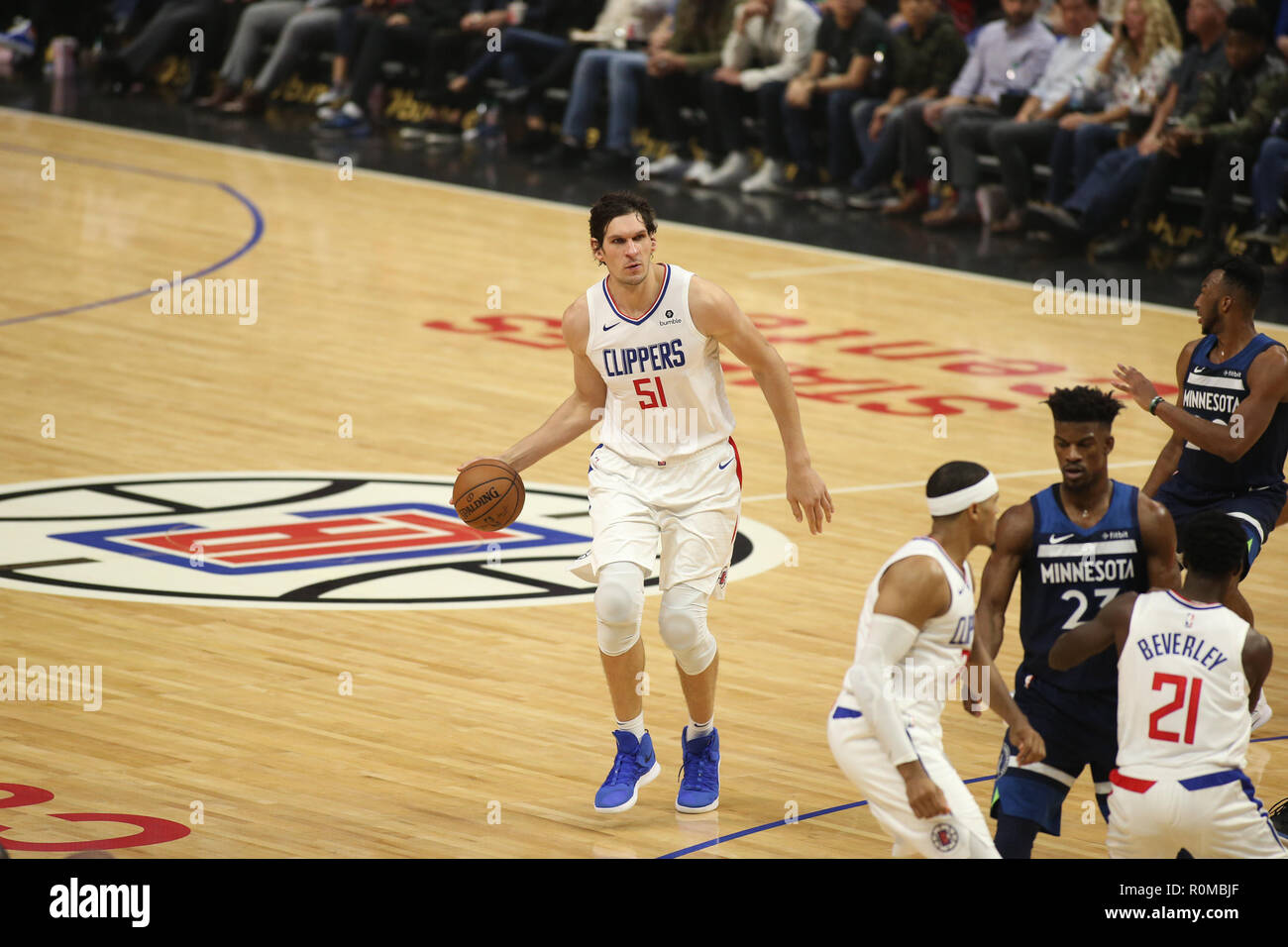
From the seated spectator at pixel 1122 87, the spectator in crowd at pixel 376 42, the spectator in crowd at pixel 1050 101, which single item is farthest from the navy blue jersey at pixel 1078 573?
the spectator in crowd at pixel 376 42

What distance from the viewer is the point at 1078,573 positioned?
17.5ft

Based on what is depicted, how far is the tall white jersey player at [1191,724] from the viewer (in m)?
4.82

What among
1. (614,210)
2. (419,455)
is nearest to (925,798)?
(614,210)

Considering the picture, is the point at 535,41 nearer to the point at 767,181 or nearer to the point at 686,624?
the point at 767,181

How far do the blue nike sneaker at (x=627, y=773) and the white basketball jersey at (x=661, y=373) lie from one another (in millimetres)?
857

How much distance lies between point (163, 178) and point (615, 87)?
4198 millimetres

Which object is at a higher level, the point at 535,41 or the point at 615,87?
the point at 535,41

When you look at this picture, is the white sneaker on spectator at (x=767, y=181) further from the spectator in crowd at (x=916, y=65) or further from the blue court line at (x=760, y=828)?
the blue court line at (x=760, y=828)

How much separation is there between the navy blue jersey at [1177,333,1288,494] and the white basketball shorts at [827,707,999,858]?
8.63 feet

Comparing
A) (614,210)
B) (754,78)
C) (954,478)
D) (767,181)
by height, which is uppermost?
(754,78)

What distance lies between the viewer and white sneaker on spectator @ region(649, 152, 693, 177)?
1936 cm

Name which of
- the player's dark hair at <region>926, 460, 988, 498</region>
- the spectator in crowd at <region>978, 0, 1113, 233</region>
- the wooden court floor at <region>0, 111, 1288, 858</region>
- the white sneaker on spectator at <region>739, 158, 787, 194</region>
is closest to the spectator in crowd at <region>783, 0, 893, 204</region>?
the white sneaker on spectator at <region>739, 158, 787, 194</region>

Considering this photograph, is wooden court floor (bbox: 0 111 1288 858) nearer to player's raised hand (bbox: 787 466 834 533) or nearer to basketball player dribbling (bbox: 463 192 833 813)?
basketball player dribbling (bbox: 463 192 833 813)

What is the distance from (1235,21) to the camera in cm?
1482
